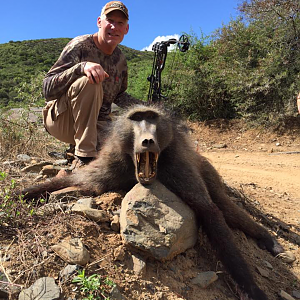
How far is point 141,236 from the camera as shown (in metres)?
2.01

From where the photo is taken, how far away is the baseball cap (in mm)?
3213

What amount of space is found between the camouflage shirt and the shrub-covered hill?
2113 centimetres

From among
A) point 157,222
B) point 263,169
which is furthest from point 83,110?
point 263,169

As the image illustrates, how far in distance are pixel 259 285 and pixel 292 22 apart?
10236mm

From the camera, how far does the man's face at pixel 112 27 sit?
10.7 feet

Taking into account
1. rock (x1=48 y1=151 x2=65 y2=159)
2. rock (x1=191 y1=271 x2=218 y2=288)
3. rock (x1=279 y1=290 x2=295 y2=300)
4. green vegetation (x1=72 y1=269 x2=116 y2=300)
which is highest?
rock (x1=48 y1=151 x2=65 y2=159)

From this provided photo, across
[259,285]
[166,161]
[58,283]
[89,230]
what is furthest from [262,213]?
[58,283]

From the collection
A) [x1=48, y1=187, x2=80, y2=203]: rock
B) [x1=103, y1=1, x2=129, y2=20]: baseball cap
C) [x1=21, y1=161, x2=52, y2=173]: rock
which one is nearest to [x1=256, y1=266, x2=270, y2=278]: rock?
[x1=48, y1=187, x2=80, y2=203]: rock

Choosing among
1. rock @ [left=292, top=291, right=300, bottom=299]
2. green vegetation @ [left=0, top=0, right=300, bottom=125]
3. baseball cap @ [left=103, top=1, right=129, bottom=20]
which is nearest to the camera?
rock @ [left=292, top=291, right=300, bottom=299]

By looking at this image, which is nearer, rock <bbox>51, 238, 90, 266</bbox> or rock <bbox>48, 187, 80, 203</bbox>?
rock <bbox>51, 238, 90, 266</bbox>

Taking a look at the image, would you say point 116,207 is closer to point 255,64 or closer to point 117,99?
point 117,99

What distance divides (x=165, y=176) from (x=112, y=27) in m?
1.88

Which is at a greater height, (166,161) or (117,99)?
(117,99)

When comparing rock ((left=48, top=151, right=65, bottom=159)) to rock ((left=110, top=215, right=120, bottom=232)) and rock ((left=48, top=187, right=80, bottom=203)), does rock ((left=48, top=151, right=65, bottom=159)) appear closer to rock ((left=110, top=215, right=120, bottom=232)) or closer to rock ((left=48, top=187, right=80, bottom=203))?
rock ((left=48, top=187, right=80, bottom=203))
